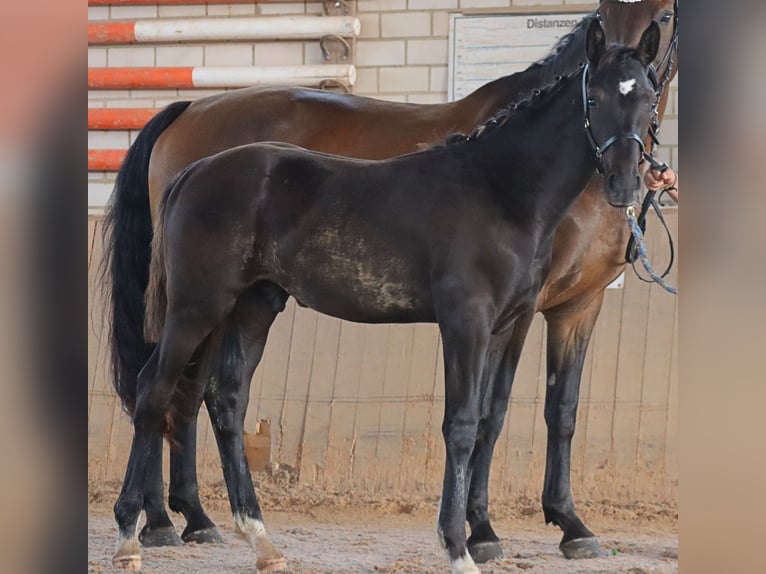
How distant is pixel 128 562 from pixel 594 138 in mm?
1998

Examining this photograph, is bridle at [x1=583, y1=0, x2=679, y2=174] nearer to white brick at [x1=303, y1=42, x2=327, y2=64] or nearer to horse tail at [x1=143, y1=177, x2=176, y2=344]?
horse tail at [x1=143, y1=177, x2=176, y2=344]

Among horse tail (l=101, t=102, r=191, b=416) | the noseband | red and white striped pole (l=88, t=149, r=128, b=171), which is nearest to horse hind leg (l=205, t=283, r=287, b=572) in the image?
horse tail (l=101, t=102, r=191, b=416)

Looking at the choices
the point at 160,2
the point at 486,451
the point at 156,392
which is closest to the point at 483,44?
the point at 160,2

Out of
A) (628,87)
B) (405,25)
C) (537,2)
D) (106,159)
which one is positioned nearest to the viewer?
(628,87)

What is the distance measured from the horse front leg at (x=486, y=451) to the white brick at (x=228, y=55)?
3600 mm

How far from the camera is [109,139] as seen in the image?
666 centimetres

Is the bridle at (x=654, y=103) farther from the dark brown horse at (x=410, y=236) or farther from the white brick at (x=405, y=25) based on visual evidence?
the white brick at (x=405, y=25)

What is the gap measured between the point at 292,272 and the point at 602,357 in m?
2.58

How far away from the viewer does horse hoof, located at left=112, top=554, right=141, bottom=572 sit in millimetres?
3232

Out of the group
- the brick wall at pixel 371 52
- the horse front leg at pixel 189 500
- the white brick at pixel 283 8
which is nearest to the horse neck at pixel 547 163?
the horse front leg at pixel 189 500

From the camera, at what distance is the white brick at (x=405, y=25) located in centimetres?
627

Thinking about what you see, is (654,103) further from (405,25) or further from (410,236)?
(405,25)

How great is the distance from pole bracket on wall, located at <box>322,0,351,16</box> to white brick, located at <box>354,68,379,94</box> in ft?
1.20

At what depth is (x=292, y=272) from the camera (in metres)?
3.04
